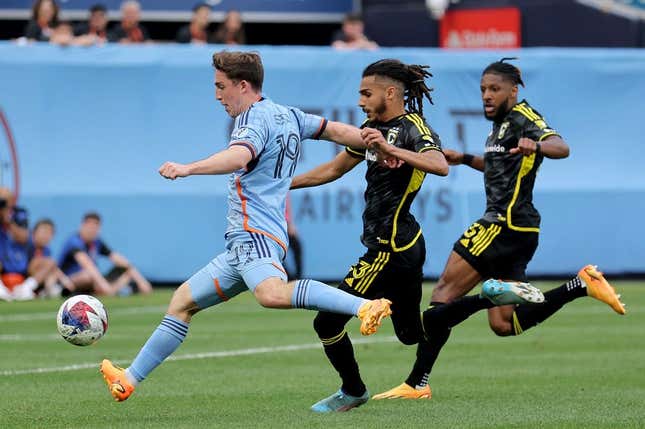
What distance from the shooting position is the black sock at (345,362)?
9398 mm

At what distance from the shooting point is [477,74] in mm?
22469

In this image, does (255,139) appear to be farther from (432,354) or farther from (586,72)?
(586,72)

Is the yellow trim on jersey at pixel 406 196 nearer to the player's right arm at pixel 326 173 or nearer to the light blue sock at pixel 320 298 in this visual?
the player's right arm at pixel 326 173

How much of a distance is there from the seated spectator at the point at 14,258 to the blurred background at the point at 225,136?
604 millimetres

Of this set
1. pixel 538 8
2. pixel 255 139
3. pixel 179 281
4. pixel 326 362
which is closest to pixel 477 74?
pixel 538 8

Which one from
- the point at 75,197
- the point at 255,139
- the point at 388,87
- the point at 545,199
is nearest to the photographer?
the point at 255,139

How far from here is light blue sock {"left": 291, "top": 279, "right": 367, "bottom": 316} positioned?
8.52m

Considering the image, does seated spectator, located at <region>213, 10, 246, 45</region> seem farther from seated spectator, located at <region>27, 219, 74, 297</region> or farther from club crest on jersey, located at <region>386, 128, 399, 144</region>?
club crest on jersey, located at <region>386, 128, 399, 144</region>

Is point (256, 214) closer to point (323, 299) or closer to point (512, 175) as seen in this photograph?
point (323, 299)

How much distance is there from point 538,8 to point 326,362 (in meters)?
14.7

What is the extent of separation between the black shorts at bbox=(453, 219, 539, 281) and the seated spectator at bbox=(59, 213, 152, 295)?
984 cm

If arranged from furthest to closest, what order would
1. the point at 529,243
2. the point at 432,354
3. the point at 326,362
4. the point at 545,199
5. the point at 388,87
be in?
the point at 545,199 < the point at 326,362 < the point at 529,243 < the point at 432,354 < the point at 388,87

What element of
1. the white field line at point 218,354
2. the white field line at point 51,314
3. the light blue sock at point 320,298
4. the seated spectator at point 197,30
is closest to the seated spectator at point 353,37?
the seated spectator at point 197,30

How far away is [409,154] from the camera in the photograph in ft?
29.8
